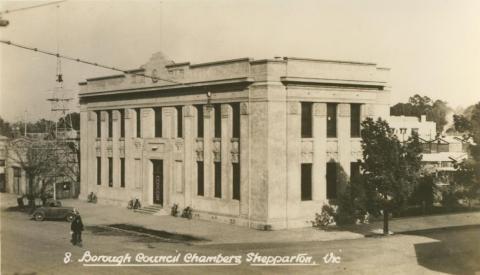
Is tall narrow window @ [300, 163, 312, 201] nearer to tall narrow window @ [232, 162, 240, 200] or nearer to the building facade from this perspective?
tall narrow window @ [232, 162, 240, 200]

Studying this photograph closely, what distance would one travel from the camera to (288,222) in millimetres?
25281

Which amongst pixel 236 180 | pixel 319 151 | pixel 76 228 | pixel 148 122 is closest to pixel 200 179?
pixel 236 180

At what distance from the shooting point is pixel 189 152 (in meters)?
29.3

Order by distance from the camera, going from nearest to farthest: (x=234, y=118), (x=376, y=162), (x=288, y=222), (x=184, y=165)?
(x=376, y=162) → (x=288, y=222) → (x=234, y=118) → (x=184, y=165)

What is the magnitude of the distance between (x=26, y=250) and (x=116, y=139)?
14995 millimetres

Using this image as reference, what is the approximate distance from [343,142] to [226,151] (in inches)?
229

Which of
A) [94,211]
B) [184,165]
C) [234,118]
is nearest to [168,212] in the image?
[184,165]

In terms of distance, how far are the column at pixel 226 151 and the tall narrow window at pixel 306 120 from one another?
3523mm

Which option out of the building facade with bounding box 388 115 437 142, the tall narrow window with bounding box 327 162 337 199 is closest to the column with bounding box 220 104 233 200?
the tall narrow window with bounding box 327 162 337 199

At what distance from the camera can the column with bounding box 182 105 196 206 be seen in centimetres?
2909

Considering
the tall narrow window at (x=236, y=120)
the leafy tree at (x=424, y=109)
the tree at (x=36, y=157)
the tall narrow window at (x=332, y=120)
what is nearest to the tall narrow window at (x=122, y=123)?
the tree at (x=36, y=157)

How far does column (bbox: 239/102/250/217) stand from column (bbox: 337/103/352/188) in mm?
4701

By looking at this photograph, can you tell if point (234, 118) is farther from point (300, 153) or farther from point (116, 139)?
point (116, 139)

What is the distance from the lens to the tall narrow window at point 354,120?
91.0 feet
